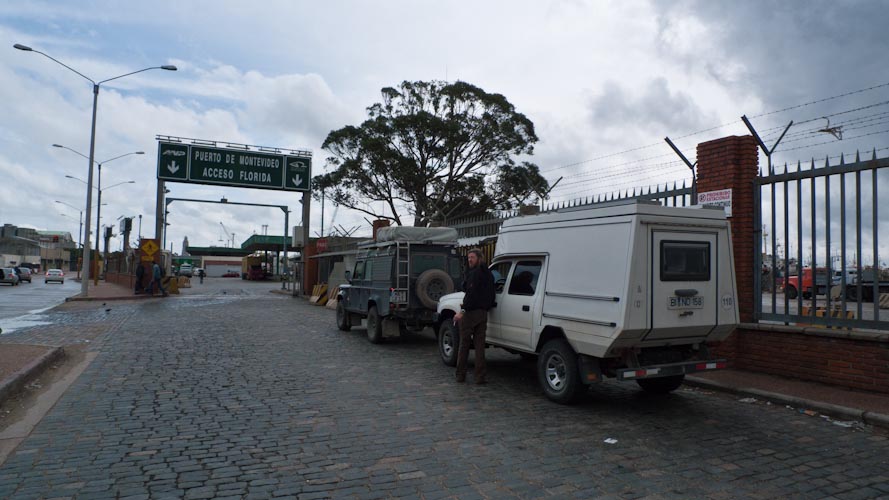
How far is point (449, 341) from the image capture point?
9.25 m

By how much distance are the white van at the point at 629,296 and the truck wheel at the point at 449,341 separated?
1.74 m

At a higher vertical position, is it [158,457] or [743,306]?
[743,306]

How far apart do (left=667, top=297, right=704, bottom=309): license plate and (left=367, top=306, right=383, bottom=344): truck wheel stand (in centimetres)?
677

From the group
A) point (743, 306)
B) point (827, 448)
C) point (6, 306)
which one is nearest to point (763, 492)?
point (827, 448)

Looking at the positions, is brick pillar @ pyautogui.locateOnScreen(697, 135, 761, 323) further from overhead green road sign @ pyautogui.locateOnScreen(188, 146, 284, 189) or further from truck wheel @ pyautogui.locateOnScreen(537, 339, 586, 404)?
overhead green road sign @ pyautogui.locateOnScreen(188, 146, 284, 189)

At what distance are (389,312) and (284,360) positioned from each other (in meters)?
2.45

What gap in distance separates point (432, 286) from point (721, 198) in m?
5.41

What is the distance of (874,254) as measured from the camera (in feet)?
23.0

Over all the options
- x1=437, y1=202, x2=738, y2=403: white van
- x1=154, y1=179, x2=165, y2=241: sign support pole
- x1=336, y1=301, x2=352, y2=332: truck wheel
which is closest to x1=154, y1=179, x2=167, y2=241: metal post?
x1=154, y1=179, x2=165, y2=241: sign support pole

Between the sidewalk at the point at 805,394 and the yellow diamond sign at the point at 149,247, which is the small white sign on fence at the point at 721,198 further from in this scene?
the yellow diamond sign at the point at 149,247

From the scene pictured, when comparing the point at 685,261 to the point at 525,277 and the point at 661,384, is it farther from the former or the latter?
the point at 525,277

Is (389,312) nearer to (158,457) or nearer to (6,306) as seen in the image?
(158,457)

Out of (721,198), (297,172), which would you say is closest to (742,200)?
(721,198)

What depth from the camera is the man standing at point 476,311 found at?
26.0ft
